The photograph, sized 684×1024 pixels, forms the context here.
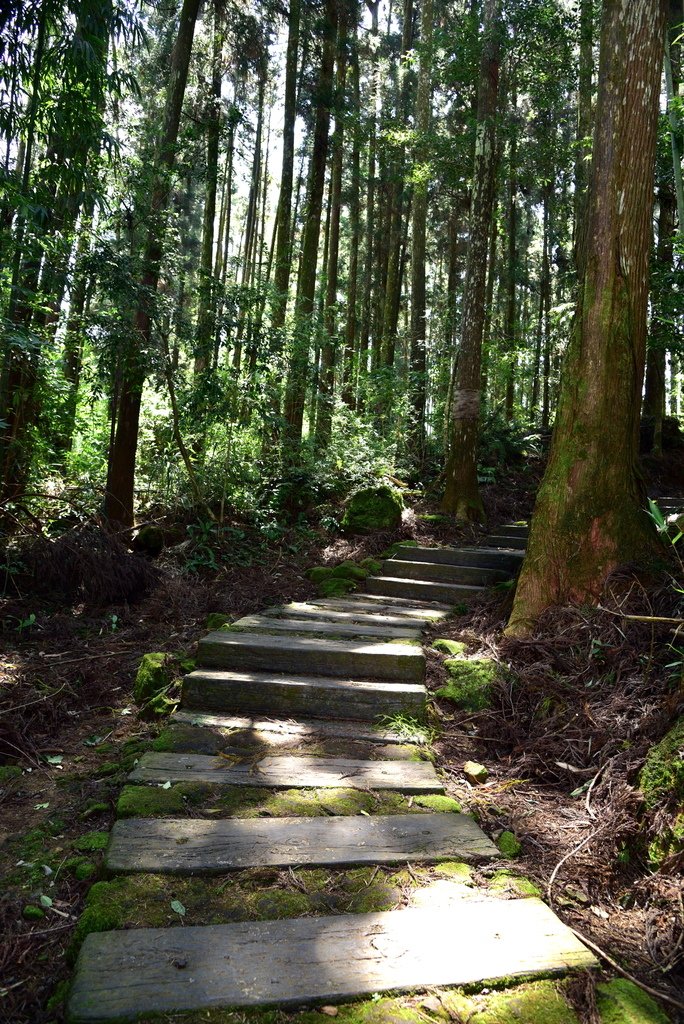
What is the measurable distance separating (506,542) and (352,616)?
3191 mm

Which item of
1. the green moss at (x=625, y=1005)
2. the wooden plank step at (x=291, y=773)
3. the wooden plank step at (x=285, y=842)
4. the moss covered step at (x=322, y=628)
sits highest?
the moss covered step at (x=322, y=628)

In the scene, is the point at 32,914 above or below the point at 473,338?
below

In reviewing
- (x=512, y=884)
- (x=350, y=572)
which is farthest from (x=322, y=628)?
(x=512, y=884)

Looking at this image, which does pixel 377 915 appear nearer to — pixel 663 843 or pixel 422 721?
pixel 663 843

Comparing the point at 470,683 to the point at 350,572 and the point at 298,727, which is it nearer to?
the point at 298,727

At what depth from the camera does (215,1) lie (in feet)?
37.3

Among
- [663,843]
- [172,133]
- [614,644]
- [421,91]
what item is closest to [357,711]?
[614,644]

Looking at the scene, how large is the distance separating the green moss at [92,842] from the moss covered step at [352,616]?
2.49 m

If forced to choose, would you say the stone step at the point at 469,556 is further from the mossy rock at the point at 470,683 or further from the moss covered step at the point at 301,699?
the moss covered step at the point at 301,699

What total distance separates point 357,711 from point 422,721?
38cm

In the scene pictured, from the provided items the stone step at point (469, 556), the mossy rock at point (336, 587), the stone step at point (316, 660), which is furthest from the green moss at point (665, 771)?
the mossy rock at point (336, 587)

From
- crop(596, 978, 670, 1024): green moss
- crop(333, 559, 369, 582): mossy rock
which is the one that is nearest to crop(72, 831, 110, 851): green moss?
crop(596, 978, 670, 1024): green moss

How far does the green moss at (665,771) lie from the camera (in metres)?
2.39

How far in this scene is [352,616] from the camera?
5.14 metres
